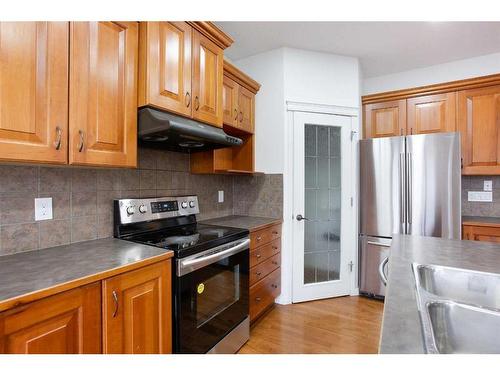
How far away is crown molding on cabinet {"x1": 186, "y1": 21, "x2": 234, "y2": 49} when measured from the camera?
1793 millimetres

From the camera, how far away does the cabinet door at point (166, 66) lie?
1511 millimetres

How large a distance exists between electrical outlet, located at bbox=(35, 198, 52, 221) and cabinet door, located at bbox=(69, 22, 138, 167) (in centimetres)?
37

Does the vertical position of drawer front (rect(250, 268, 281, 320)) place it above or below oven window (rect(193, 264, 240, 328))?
below

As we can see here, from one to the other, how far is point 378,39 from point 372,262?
7.30 feet

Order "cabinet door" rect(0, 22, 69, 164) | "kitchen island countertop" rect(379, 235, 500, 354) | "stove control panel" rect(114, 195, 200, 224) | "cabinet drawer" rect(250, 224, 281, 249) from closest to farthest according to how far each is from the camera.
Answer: "kitchen island countertop" rect(379, 235, 500, 354), "cabinet door" rect(0, 22, 69, 164), "stove control panel" rect(114, 195, 200, 224), "cabinet drawer" rect(250, 224, 281, 249)

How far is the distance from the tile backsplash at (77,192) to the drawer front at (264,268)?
710 millimetres

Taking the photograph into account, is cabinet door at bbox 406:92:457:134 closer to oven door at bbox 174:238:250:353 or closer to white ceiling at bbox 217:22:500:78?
white ceiling at bbox 217:22:500:78

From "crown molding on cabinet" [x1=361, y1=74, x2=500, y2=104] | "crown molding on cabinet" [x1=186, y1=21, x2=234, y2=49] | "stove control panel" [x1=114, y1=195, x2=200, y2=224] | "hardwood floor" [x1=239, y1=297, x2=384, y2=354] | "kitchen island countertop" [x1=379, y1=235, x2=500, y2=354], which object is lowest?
"hardwood floor" [x1=239, y1=297, x2=384, y2=354]

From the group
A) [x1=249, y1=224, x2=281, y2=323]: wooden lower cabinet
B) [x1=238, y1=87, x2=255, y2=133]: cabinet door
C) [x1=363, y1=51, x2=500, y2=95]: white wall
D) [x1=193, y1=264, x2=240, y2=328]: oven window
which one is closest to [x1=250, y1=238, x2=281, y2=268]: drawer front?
[x1=249, y1=224, x2=281, y2=323]: wooden lower cabinet

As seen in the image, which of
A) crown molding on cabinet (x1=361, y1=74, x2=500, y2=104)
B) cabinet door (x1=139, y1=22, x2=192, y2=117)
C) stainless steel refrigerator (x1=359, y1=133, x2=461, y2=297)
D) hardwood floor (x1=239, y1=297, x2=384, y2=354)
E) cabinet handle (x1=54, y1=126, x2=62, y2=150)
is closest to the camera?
cabinet handle (x1=54, y1=126, x2=62, y2=150)

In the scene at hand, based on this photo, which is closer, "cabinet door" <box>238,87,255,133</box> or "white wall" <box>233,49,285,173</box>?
"cabinet door" <box>238,87,255,133</box>

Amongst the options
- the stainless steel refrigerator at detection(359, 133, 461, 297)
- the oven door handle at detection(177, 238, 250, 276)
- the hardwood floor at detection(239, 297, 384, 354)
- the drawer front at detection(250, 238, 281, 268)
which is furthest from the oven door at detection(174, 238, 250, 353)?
the stainless steel refrigerator at detection(359, 133, 461, 297)

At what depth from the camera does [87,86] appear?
1.26 metres
